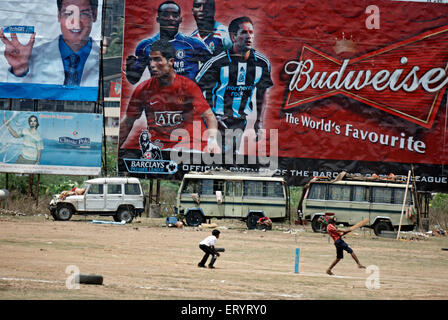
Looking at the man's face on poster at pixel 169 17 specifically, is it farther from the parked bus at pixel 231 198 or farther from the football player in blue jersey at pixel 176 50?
the parked bus at pixel 231 198

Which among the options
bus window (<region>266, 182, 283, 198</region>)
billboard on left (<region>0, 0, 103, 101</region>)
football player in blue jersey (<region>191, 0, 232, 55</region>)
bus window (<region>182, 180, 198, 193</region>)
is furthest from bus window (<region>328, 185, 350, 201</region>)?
billboard on left (<region>0, 0, 103, 101</region>)

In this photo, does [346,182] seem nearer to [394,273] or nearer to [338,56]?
[338,56]

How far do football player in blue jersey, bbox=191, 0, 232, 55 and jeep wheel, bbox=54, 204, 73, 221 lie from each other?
10.7m

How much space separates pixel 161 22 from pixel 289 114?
25.9ft

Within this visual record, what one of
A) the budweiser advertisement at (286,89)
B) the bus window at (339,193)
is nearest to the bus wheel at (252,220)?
the bus window at (339,193)

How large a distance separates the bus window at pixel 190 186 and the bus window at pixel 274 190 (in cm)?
319

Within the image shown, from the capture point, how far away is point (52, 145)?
122 ft

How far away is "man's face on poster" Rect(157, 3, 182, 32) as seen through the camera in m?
37.6

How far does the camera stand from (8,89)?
3766 cm

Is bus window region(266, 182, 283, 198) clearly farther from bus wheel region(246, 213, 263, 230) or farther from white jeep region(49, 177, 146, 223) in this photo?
white jeep region(49, 177, 146, 223)

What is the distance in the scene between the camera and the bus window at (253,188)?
33.3 metres

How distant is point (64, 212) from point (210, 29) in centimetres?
1165

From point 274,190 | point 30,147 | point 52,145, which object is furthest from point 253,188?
point 30,147

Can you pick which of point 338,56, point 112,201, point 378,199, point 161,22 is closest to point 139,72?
point 161,22
